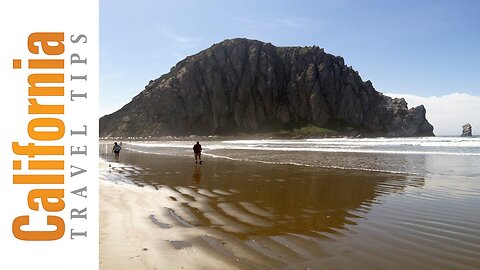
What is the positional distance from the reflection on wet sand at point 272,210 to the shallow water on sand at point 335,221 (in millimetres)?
22

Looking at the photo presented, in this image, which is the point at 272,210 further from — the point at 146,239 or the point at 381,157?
→ the point at 381,157

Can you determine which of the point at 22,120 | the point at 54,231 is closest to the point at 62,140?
the point at 22,120

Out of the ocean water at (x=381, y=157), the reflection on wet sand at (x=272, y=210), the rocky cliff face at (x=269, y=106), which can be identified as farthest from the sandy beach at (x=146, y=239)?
the rocky cliff face at (x=269, y=106)

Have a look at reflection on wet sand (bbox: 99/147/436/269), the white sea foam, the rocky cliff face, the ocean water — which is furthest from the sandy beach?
the rocky cliff face

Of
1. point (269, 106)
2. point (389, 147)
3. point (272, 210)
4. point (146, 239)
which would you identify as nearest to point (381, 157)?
point (389, 147)

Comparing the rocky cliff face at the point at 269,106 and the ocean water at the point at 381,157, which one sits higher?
the rocky cliff face at the point at 269,106

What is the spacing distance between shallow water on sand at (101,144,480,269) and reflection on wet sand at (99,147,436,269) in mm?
22

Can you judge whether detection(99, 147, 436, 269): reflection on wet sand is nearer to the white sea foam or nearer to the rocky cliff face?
the white sea foam

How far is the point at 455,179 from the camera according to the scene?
17.2m

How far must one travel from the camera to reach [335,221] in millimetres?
9234

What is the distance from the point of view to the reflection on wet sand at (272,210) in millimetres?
6828

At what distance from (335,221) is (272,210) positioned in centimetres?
211

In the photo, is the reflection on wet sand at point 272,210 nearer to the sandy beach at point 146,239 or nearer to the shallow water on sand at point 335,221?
the shallow water on sand at point 335,221

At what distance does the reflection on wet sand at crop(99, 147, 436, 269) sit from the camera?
6.83 metres
